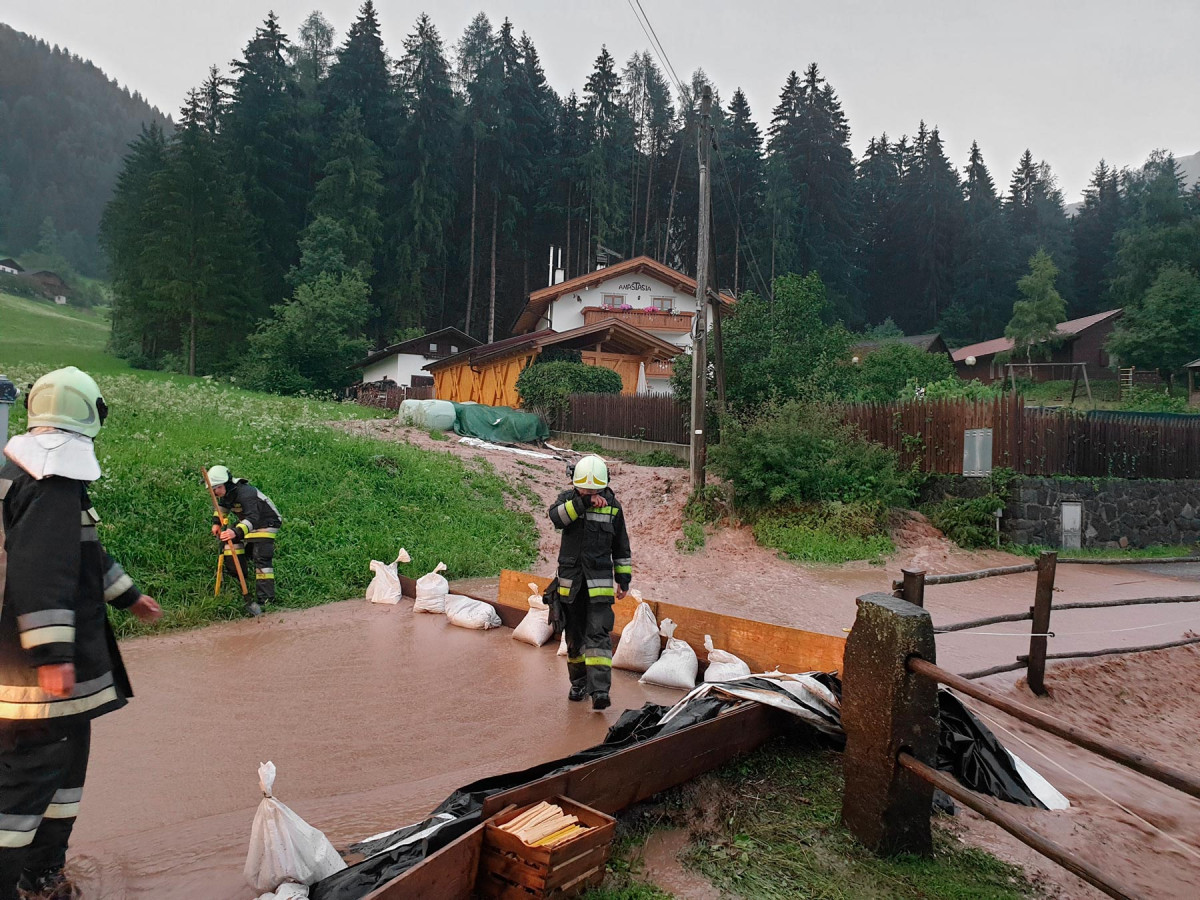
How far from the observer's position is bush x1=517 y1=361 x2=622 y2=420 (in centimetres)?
2716

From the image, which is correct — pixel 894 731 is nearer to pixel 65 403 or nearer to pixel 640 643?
pixel 640 643

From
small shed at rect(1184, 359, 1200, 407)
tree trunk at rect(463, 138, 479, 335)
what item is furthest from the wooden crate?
tree trunk at rect(463, 138, 479, 335)

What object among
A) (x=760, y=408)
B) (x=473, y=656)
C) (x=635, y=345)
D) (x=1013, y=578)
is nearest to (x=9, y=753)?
(x=473, y=656)

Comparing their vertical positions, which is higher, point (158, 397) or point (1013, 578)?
point (158, 397)

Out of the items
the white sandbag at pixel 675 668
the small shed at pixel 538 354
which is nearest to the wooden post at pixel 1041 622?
the white sandbag at pixel 675 668

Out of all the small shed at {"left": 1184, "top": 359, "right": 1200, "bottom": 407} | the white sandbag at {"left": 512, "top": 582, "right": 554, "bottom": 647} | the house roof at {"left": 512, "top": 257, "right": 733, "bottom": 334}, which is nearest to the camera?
the white sandbag at {"left": 512, "top": 582, "right": 554, "bottom": 647}

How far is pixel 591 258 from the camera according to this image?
51156 millimetres

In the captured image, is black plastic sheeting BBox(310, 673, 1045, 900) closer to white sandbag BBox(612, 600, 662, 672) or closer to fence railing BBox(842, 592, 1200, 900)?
fence railing BBox(842, 592, 1200, 900)

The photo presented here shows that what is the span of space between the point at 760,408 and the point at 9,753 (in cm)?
1660

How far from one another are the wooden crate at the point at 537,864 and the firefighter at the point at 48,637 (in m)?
1.69

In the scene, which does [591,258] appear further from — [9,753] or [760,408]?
[9,753]

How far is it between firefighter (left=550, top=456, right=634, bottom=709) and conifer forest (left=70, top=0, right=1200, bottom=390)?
107 ft

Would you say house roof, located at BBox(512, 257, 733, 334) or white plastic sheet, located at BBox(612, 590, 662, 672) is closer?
white plastic sheet, located at BBox(612, 590, 662, 672)

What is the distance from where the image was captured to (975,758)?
414 cm
